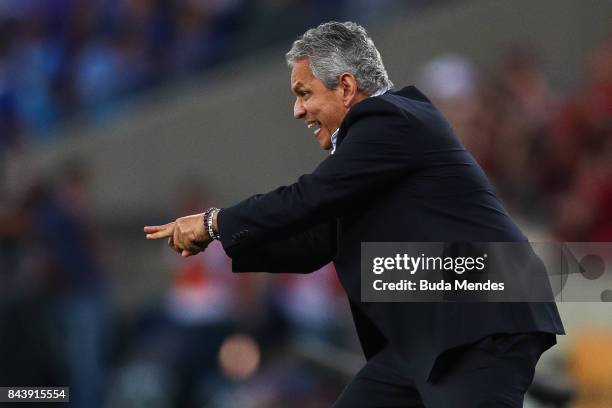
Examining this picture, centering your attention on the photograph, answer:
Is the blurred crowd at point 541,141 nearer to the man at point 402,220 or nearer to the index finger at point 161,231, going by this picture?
the man at point 402,220

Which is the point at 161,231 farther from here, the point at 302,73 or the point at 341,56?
the point at 341,56

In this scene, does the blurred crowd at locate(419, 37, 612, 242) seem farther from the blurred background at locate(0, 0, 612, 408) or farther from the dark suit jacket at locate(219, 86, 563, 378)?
the dark suit jacket at locate(219, 86, 563, 378)

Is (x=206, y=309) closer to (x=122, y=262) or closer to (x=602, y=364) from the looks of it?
(x=122, y=262)

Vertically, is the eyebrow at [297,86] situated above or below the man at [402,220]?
above

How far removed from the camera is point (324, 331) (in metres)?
8.27

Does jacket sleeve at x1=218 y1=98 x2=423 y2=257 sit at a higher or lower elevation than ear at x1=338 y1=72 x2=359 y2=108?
lower

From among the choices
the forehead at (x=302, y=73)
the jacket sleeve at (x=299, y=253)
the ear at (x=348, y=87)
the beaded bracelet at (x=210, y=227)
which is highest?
the forehead at (x=302, y=73)

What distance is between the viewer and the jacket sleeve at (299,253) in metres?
4.29

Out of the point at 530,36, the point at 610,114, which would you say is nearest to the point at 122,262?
the point at 530,36

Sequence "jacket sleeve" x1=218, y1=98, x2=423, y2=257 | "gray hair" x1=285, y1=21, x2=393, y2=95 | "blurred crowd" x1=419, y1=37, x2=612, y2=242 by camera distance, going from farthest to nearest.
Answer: "blurred crowd" x1=419, y1=37, x2=612, y2=242, "gray hair" x1=285, y1=21, x2=393, y2=95, "jacket sleeve" x1=218, y1=98, x2=423, y2=257

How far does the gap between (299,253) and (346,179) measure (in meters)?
0.58

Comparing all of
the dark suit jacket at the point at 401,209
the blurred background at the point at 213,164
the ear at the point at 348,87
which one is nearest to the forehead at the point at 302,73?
the ear at the point at 348,87

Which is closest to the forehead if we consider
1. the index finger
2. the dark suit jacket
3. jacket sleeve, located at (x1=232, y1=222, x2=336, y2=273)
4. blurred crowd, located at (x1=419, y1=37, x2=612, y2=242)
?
the dark suit jacket

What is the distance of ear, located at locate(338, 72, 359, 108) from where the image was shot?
407 cm
